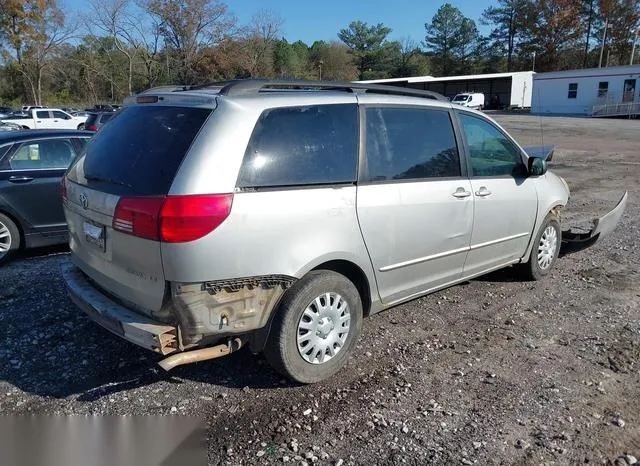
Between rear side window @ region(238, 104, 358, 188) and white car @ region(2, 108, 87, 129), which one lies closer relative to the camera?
rear side window @ region(238, 104, 358, 188)

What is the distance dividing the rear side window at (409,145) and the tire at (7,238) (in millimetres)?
4628

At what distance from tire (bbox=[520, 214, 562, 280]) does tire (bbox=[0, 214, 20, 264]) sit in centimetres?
569

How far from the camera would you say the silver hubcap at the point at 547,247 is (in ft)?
18.2

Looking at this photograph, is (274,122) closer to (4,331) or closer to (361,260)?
(361,260)

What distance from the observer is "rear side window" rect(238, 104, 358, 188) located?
3.11 m

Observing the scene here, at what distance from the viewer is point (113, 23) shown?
184 ft

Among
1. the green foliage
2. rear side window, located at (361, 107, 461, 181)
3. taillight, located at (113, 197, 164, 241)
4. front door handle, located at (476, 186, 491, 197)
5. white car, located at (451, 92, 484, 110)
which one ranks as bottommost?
front door handle, located at (476, 186, 491, 197)

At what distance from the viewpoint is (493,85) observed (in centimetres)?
6600

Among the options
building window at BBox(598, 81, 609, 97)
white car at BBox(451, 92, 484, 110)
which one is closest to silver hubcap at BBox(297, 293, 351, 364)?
white car at BBox(451, 92, 484, 110)

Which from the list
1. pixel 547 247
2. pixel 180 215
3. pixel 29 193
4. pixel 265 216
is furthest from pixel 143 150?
pixel 547 247

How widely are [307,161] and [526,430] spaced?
81.1 inches

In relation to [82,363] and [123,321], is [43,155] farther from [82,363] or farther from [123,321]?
[123,321]

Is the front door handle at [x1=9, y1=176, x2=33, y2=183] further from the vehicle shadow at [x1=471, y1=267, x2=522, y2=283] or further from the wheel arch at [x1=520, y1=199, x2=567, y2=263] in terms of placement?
the wheel arch at [x1=520, y1=199, x2=567, y2=263]

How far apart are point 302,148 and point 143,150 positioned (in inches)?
38.4
